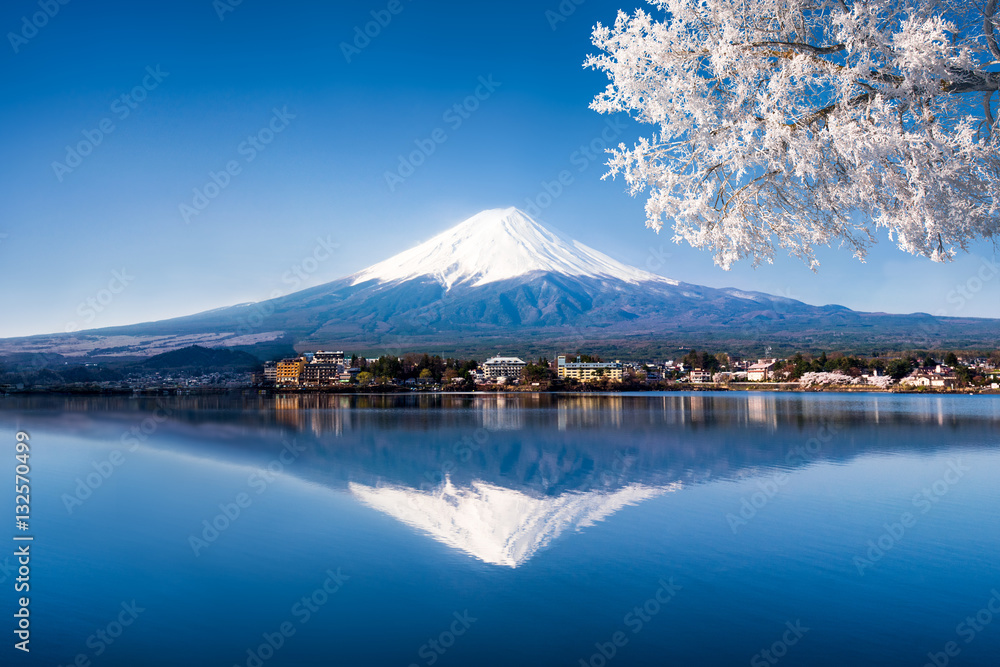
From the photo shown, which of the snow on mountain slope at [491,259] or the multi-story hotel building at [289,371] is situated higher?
the snow on mountain slope at [491,259]

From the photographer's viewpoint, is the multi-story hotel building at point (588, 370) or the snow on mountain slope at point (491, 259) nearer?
the multi-story hotel building at point (588, 370)

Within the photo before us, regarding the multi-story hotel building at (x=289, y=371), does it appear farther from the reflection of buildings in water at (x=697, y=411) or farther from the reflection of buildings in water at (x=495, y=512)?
the reflection of buildings in water at (x=495, y=512)

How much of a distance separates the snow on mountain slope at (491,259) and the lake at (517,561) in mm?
98636

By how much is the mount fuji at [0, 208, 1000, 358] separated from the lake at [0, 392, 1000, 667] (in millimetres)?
56139

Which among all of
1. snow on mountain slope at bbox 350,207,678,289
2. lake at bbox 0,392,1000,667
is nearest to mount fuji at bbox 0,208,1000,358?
snow on mountain slope at bbox 350,207,678,289

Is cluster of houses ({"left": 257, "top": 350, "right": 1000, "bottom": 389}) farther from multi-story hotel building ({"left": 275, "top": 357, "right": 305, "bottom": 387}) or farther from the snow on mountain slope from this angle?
the snow on mountain slope

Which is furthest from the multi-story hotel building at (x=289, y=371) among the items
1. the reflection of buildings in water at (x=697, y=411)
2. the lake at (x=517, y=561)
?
the lake at (x=517, y=561)

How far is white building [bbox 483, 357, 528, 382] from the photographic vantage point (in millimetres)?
62312

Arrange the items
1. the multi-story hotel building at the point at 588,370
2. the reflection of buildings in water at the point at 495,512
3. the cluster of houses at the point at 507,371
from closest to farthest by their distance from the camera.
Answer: the reflection of buildings in water at the point at 495,512
the cluster of houses at the point at 507,371
the multi-story hotel building at the point at 588,370

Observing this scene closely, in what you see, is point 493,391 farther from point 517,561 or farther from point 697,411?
point 517,561

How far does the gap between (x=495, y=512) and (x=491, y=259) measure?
367 feet

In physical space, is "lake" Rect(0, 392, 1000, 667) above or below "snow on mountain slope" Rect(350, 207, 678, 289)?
below

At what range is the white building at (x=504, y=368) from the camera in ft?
204

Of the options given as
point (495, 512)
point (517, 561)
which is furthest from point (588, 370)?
point (517, 561)
